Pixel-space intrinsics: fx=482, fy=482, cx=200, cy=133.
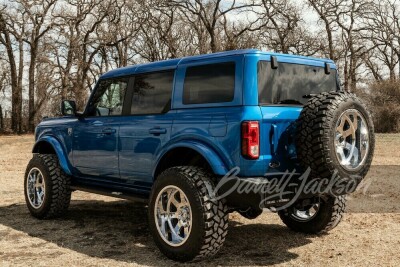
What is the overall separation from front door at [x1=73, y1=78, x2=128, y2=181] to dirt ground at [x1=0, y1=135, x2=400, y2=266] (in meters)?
0.77

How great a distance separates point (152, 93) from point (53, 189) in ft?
6.98

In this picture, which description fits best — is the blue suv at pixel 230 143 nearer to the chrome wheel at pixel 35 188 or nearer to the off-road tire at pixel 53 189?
the off-road tire at pixel 53 189

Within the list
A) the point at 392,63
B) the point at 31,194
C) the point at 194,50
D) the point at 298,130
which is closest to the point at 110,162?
the point at 31,194

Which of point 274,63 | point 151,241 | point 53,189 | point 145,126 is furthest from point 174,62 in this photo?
point 53,189

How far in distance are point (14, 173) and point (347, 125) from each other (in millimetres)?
10229

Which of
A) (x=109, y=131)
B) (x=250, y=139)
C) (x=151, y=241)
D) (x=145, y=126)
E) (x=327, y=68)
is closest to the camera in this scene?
(x=250, y=139)

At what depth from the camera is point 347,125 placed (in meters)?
4.48

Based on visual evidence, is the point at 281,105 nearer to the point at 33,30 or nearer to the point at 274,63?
the point at 274,63

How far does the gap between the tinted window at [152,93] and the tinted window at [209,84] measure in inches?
11.4

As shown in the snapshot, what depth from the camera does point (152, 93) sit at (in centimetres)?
539

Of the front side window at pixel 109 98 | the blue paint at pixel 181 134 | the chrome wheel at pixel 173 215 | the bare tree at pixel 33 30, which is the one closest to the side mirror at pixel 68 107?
the blue paint at pixel 181 134

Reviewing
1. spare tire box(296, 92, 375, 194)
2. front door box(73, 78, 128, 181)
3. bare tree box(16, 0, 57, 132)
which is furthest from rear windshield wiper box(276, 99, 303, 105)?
bare tree box(16, 0, 57, 132)

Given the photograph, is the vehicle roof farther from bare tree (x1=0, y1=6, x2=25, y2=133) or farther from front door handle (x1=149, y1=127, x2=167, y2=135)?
bare tree (x1=0, y1=6, x2=25, y2=133)

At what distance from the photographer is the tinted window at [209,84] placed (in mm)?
4555
